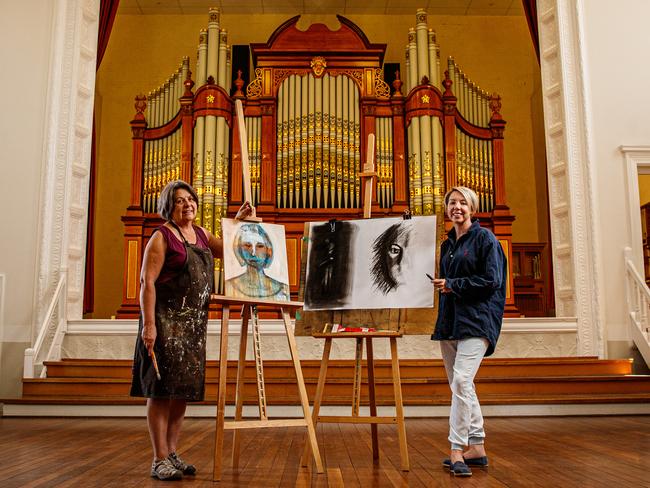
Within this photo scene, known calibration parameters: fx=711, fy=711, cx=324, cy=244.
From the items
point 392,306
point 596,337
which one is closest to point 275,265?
point 392,306

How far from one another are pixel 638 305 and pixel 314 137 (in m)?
4.41

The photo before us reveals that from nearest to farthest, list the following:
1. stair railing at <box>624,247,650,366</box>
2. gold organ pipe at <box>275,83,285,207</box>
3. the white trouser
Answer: the white trouser → stair railing at <box>624,247,650,366</box> → gold organ pipe at <box>275,83,285,207</box>

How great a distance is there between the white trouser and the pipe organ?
5.42m

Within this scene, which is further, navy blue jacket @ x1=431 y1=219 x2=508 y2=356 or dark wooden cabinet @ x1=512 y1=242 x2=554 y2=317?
dark wooden cabinet @ x1=512 y1=242 x2=554 y2=317

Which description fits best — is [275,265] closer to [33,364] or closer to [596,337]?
[33,364]

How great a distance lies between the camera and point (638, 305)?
695 cm

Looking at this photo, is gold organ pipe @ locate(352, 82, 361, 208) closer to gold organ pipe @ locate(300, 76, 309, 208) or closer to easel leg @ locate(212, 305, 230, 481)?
gold organ pipe @ locate(300, 76, 309, 208)

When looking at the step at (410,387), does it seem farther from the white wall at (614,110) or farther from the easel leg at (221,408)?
the easel leg at (221,408)

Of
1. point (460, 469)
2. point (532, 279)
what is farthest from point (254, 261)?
point (532, 279)

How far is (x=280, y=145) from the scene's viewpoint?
9.30 meters

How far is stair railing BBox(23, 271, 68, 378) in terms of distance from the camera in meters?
6.60

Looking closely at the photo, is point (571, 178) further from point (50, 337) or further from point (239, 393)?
point (50, 337)

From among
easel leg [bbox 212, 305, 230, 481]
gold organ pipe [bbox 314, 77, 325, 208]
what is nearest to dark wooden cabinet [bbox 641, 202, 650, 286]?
gold organ pipe [bbox 314, 77, 325, 208]

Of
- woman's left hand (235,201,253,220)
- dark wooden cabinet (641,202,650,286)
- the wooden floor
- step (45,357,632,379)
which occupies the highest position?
dark wooden cabinet (641,202,650,286)
